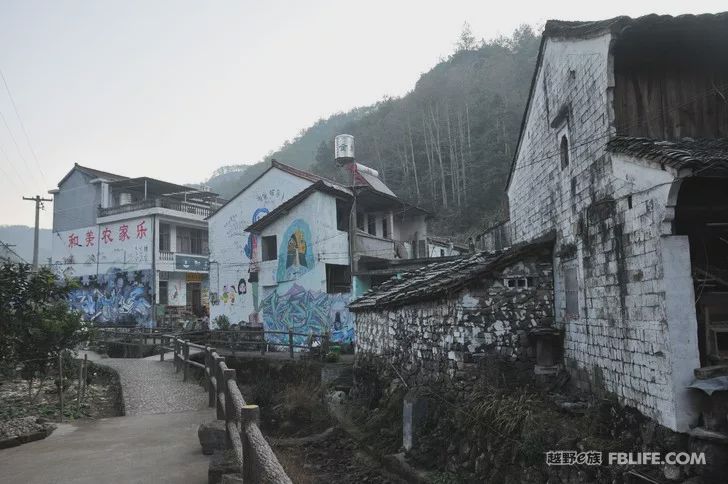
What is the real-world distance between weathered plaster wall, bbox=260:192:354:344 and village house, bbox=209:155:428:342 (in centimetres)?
4

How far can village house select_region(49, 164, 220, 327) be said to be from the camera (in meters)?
29.9

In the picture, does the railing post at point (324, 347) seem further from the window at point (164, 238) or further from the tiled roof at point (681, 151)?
Result: the window at point (164, 238)

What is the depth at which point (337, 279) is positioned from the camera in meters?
22.2

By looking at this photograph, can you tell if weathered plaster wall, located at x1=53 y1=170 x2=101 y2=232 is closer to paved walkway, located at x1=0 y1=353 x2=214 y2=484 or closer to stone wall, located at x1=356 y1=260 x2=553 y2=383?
paved walkway, located at x1=0 y1=353 x2=214 y2=484

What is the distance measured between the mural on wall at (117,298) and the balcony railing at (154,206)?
12.0 feet

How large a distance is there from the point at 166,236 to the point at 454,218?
1931cm

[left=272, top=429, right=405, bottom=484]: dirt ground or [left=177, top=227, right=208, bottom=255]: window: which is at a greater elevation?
[left=177, top=227, right=208, bottom=255]: window

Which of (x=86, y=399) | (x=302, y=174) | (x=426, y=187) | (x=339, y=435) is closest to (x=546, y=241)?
(x=339, y=435)

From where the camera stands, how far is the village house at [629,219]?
5.49 m

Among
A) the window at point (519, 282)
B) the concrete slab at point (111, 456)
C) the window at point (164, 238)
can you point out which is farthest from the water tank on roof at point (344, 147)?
the concrete slab at point (111, 456)

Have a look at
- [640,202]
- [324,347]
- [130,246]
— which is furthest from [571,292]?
[130,246]

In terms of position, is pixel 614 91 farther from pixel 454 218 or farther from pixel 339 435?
pixel 454 218

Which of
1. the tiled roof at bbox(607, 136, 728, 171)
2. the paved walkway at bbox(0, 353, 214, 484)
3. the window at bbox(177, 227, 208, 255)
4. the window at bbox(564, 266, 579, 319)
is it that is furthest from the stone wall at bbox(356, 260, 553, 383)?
the window at bbox(177, 227, 208, 255)

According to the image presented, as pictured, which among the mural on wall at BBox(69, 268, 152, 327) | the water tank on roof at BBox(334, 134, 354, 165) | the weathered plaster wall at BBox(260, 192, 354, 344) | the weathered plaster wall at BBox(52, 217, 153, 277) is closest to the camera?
the weathered plaster wall at BBox(260, 192, 354, 344)
